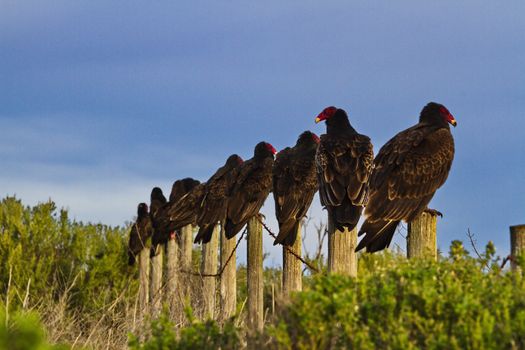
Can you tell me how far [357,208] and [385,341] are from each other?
3184mm

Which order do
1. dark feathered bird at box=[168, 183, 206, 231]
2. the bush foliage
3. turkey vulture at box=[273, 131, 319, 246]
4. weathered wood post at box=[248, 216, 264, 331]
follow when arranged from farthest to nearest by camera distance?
dark feathered bird at box=[168, 183, 206, 231] < weathered wood post at box=[248, 216, 264, 331] < turkey vulture at box=[273, 131, 319, 246] < the bush foliage

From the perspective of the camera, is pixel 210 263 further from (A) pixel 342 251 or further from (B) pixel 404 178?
(A) pixel 342 251

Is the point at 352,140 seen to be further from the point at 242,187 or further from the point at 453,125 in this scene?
the point at 242,187

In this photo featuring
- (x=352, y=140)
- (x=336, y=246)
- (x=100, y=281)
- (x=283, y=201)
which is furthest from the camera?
(x=100, y=281)

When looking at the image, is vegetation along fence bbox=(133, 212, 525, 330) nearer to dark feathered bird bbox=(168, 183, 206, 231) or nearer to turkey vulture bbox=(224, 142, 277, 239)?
turkey vulture bbox=(224, 142, 277, 239)

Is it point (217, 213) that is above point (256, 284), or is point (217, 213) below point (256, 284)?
above

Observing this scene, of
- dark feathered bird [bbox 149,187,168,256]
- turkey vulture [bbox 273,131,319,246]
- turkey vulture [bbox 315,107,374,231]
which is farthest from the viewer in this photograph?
dark feathered bird [bbox 149,187,168,256]

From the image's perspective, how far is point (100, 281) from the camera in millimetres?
19000

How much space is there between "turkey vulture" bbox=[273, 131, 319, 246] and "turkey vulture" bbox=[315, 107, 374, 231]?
2.55ft

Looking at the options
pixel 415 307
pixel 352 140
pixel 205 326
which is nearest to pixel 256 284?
pixel 352 140

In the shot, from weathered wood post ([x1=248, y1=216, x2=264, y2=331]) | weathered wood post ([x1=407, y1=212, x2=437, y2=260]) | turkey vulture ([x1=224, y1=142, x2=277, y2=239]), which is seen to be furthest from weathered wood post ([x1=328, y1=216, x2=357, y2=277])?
turkey vulture ([x1=224, y1=142, x2=277, y2=239])

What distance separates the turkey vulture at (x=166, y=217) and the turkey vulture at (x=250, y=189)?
242cm

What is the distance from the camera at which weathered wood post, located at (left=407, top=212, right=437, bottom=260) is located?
712 cm

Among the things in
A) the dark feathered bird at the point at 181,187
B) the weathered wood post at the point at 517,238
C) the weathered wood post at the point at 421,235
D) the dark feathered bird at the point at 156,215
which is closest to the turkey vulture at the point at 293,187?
the weathered wood post at the point at 421,235
